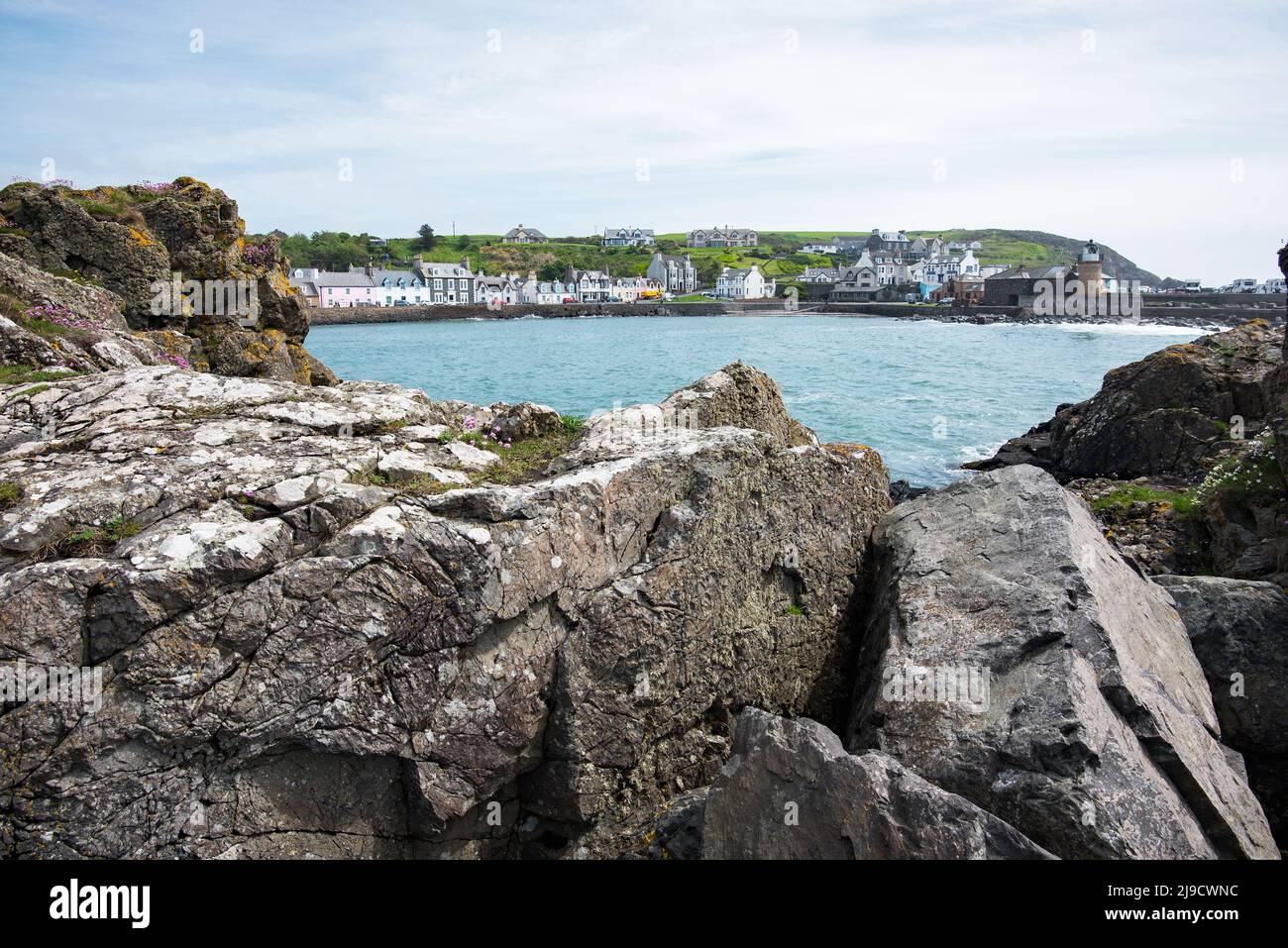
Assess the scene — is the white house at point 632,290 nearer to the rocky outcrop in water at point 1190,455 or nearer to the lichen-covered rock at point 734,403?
the rocky outcrop in water at point 1190,455

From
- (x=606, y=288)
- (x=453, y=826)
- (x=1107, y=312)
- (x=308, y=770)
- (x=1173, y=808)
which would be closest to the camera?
(x=1173, y=808)

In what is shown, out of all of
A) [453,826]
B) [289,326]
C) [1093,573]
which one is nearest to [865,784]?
[453,826]

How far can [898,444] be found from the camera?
3559 cm

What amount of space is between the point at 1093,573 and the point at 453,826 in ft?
22.5

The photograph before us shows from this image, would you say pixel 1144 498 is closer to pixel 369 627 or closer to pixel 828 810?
pixel 828 810

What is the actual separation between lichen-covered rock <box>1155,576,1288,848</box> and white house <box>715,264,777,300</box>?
174 metres

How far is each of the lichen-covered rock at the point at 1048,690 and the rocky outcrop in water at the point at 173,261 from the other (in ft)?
46.1

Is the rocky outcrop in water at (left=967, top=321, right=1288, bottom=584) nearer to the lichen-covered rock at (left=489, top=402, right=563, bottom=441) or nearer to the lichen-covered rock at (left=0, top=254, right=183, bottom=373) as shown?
the lichen-covered rock at (left=489, top=402, right=563, bottom=441)

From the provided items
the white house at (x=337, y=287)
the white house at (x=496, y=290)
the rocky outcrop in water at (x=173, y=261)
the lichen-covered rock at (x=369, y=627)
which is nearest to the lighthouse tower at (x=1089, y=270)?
the white house at (x=496, y=290)

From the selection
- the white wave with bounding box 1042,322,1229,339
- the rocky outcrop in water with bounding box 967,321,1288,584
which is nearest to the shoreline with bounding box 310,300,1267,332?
the white wave with bounding box 1042,322,1229,339

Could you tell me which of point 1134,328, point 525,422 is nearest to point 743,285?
point 1134,328

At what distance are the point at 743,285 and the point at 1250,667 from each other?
181 metres

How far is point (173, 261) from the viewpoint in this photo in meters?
18.5

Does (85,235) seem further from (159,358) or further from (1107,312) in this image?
(1107,312)
